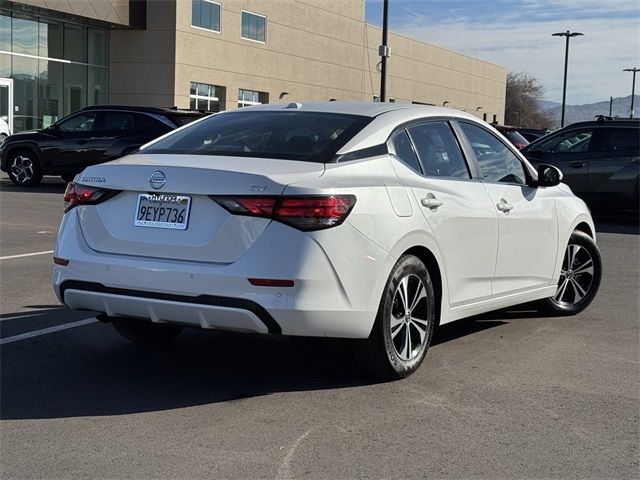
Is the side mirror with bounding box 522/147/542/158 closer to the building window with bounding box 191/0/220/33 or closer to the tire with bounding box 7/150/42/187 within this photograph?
the tire with bounding box 7/150/42/187

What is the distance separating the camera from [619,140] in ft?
53.8

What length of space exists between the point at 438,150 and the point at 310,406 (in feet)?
6.68

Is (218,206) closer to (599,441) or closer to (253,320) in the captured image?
(253,320)

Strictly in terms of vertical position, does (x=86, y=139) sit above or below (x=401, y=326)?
above

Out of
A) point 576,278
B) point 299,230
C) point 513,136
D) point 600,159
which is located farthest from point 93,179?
point 513,136

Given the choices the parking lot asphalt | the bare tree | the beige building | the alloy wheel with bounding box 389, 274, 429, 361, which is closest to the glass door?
the beige building

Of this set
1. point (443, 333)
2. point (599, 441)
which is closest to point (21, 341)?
A: point (443, 333)

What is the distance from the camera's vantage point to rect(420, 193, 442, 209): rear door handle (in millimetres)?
5535

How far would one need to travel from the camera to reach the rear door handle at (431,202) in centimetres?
554

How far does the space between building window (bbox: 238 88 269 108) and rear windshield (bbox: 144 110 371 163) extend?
3943 centimetres

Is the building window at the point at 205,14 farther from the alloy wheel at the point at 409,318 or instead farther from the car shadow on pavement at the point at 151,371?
the alloy wheel at the point at 409,318

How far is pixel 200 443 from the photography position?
4277 mm

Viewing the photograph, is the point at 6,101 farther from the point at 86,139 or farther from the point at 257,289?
the point at 257,289

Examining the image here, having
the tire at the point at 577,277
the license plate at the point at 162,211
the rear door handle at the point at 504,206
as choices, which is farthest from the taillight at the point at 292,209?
the tire at the point at 577,277
